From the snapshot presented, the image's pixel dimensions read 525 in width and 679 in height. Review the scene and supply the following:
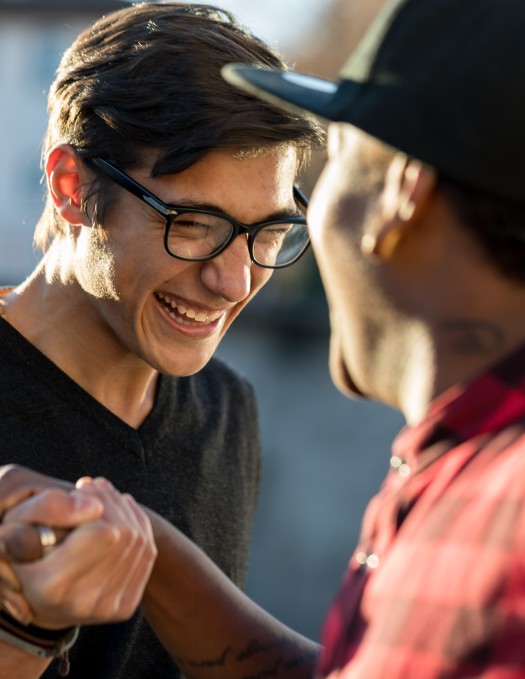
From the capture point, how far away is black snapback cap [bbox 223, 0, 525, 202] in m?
1.56

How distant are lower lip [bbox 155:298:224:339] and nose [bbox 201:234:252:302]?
0.32 ft

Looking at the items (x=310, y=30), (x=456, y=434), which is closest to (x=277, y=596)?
(x=456, y=434)

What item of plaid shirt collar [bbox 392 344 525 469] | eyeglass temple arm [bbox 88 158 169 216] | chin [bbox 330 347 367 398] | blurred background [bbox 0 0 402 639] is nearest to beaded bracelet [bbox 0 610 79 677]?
chin [bbox 330 347 367 398]

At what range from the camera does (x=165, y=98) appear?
2.66 metres

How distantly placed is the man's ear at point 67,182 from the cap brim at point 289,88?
2.95 feet

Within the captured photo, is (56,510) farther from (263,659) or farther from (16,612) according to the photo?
(263,659)

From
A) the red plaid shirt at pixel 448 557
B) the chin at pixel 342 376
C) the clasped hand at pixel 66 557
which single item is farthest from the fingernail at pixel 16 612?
the chin at pixel 342 376

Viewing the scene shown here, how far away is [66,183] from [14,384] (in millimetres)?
507

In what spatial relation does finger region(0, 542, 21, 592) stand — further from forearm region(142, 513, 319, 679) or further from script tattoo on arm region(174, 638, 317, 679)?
script tattoo on arm region(174, 638, 317, 679)

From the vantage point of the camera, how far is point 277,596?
1639 cm

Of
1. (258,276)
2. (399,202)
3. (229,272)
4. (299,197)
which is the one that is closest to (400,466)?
(399,202)

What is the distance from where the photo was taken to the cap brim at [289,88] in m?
1.78

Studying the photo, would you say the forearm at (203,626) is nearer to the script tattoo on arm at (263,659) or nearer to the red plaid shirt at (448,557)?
the script tattoo on arm at (263,659)

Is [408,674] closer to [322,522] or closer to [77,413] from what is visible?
[77,413]
